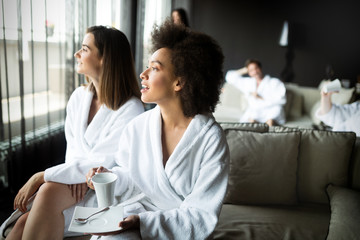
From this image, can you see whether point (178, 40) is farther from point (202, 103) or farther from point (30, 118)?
point (30, 118)

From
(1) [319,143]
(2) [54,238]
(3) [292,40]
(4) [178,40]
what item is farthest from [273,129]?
(3) [292,40]

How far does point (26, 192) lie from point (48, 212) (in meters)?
0.17

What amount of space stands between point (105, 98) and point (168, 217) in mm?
723

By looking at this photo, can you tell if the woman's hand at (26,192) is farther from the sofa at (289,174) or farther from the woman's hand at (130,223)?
the sofa at (289,174)

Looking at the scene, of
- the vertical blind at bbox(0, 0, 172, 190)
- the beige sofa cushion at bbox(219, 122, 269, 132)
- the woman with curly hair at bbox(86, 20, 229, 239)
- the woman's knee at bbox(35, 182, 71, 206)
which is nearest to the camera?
the woman with curly hair at bbox(86, 20, 229, 239)

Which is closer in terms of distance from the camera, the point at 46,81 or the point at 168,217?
the point at 168,217

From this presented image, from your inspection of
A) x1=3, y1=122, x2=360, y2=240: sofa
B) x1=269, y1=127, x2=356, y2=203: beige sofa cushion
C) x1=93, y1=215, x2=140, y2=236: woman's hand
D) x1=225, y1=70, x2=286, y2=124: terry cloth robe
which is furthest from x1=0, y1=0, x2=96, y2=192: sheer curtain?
x1=225, y1=70, x2=286, y2=124: terry cloth robe

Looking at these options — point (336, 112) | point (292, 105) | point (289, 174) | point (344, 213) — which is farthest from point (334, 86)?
point (292, 105)

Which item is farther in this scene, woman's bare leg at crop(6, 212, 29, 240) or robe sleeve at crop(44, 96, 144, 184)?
robe sleeve at crop(44, 96, 144, 184)

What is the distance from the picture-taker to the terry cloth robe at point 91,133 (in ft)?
4.27

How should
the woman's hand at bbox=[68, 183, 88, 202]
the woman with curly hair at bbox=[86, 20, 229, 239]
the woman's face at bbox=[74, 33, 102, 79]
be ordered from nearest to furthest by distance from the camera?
the woman with curly hair at bbox=[86, 20, 229, 239], the woman's hand at bbox=[68, 183, 88, 202], the woman's face at bbox=[74, 33, 102, 79]

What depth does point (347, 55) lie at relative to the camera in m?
5.06

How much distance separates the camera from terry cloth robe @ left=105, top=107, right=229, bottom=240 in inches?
40.6

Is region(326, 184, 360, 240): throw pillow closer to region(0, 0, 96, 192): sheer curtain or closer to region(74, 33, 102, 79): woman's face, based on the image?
region(74, 33, 102, 79): woman's face
